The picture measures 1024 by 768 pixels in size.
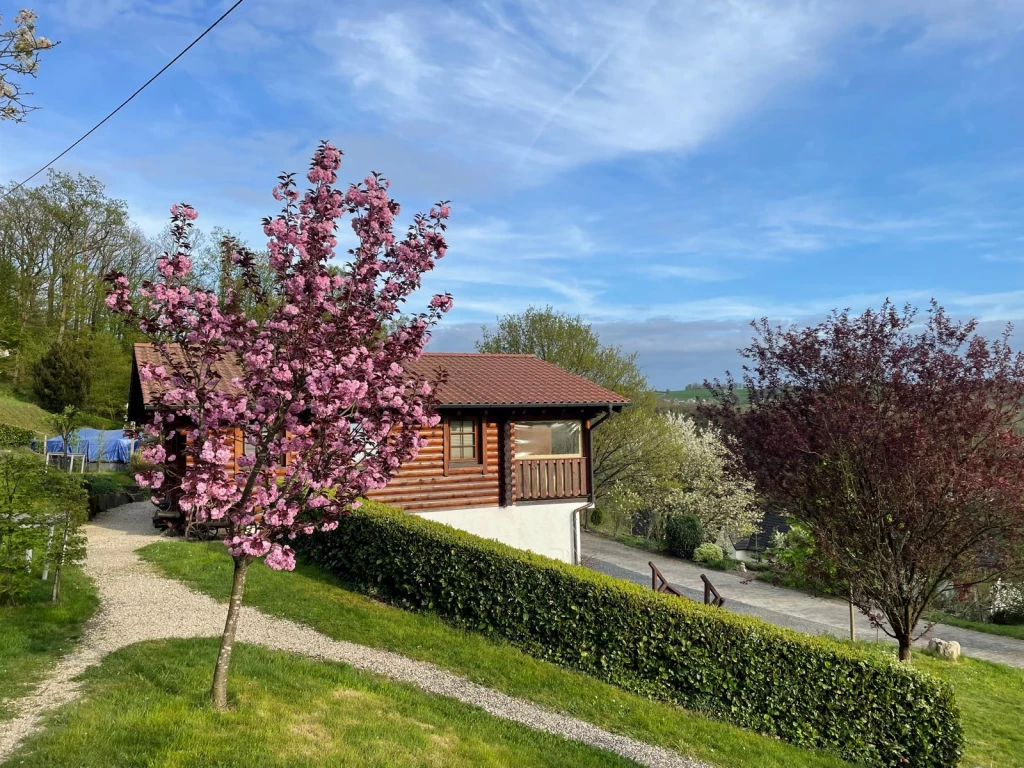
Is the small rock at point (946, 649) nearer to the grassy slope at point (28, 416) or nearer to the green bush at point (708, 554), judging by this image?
the green bush at point (708, 554)

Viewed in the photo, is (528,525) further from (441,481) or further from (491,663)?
(491,663)

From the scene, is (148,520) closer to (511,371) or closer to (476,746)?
(511,371)

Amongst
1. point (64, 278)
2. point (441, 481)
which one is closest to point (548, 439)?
point (441, 481)

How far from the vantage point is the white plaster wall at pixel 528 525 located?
16141mm

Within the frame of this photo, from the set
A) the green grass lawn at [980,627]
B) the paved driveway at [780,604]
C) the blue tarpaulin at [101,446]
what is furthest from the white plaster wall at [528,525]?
the blue tarpaulin at [101,446]

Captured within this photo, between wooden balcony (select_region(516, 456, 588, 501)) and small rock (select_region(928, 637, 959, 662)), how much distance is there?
8087mm

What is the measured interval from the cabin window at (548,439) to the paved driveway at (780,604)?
13.3ft

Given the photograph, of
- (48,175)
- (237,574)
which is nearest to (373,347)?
(237,574)

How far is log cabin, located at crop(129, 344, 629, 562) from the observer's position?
624 inches

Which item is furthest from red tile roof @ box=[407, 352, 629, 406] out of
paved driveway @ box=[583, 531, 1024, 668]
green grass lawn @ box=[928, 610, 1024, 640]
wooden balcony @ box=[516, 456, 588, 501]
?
green grass lawn @ box=[928, 610, 1024, 640]

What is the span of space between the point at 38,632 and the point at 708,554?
2027 centimetres

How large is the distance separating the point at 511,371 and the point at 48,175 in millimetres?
33730

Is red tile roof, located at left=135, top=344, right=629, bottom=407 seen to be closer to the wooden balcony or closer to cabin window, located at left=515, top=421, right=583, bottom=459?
cabin window, located at left=515, top=421, right=583, bottom=459

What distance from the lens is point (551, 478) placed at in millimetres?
16953
